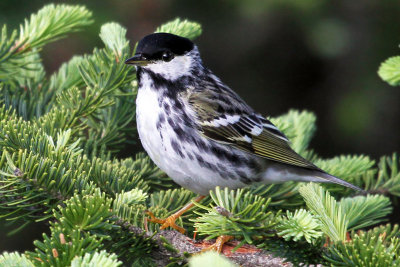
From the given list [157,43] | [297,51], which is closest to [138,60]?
[157,43]

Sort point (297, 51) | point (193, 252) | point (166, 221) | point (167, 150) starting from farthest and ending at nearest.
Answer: point (297, 51) < point (167, 150) < point (166, 221) < point (193, 252)

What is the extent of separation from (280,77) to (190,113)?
2602 millimetres

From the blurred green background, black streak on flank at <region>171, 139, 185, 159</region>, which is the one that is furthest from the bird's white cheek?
the blurred green background

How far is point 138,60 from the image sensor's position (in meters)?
2.97

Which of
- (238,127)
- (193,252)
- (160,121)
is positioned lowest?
(193,252)

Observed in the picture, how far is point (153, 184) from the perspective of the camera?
310 centimetres

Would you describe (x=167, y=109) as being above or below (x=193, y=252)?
above

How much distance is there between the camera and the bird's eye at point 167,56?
3207 mm

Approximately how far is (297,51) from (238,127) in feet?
7.84

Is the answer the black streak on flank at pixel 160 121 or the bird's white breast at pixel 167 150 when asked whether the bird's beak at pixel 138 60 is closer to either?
the bird's white breast at pixel 167 150

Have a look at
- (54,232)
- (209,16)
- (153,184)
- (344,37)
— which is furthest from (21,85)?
(344,37)

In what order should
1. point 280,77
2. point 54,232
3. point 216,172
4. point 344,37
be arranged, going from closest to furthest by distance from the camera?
point 54,232, point 216,172, point 344,37, point 280,77

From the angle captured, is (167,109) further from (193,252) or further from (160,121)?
(193,252)

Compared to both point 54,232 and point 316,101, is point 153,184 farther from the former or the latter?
point 316,101
